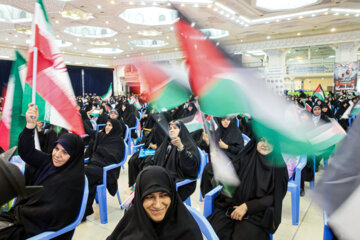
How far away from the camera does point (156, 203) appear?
3.84 ft

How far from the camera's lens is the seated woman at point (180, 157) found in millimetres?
2205

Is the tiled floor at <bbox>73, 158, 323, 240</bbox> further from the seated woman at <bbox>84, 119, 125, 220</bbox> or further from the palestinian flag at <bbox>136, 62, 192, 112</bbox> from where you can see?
the palestinian flag at <bbox>136, 62, 192, 112</bbox>

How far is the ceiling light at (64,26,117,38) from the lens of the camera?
41.1 feet

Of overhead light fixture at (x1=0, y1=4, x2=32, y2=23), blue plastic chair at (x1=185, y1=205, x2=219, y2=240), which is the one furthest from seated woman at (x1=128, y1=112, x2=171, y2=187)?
overhead light fixture at (x1=0, y1=4, x2=32, y2=23)

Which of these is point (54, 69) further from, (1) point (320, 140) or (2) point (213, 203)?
(1) point (320, 140)

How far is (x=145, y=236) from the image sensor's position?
113 centimetres

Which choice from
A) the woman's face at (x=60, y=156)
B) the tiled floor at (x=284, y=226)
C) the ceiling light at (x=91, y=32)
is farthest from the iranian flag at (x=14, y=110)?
the ceiling light at (x=91, y=32)

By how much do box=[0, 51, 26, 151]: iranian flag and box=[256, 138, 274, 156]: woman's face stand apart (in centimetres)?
179

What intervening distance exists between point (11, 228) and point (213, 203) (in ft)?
4.36

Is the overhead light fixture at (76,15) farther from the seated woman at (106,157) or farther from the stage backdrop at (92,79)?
the stage backdrop at (92,79)

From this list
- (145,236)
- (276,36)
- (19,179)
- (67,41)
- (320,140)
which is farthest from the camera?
(67,41)

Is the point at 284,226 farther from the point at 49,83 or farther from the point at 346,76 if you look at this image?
the point at 346,76

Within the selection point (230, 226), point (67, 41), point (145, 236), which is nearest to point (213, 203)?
point (230, 226)

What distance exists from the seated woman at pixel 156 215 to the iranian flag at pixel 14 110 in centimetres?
122
